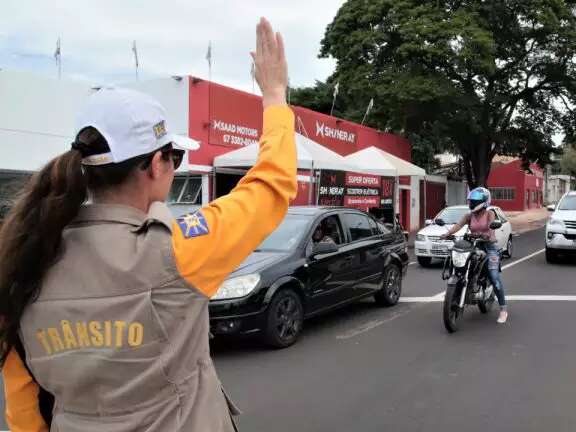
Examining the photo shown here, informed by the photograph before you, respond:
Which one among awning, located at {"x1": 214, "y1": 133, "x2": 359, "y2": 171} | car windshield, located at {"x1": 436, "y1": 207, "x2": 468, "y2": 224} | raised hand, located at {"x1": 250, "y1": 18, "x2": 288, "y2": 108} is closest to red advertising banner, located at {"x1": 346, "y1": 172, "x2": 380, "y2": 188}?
awning, located at {"x1": 214, "y1": 133, "x2": 359, "y2": 171}

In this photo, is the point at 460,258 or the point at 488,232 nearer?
the point at 460,258

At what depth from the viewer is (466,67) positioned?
23156 millimetres

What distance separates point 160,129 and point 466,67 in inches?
931

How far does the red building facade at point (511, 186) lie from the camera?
50.8 meters

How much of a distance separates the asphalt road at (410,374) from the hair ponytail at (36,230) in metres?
3.10

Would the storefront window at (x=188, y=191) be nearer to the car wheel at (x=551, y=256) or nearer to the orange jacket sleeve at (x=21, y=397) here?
the car wheel at (x=551, y=256)

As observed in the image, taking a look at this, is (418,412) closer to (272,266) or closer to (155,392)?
(272,266)

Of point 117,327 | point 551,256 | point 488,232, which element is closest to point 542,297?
point 488,232

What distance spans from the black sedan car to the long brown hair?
4518 mm

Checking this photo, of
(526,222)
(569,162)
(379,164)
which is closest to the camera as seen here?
(379,164)

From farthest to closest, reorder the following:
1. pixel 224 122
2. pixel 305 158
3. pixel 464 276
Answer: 1. pixel 224 122
2. pixel 305 158
3. pixel 464 276

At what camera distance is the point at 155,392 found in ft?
4.45

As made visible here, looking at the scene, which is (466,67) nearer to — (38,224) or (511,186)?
(38,224)

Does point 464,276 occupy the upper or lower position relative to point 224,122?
lower
